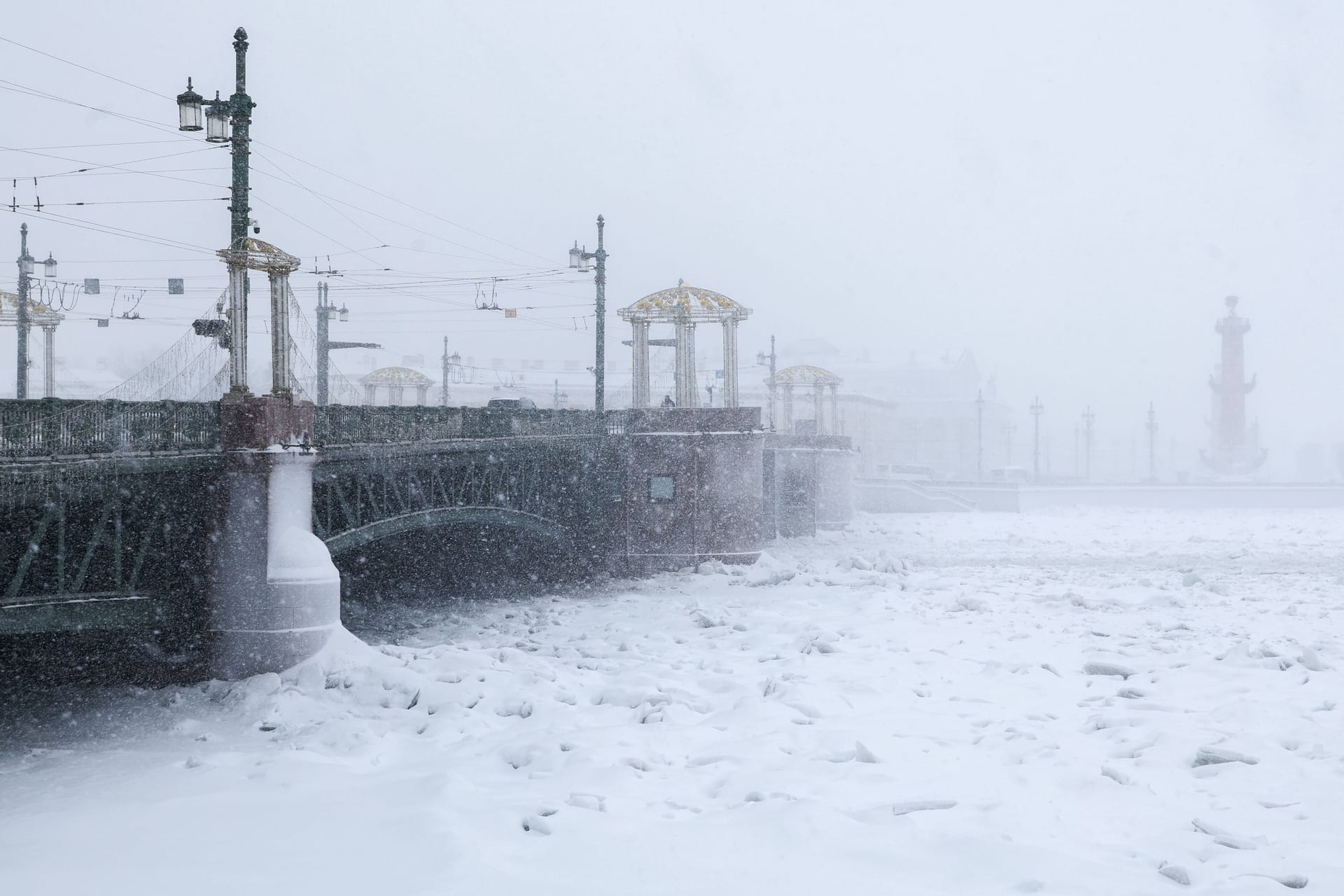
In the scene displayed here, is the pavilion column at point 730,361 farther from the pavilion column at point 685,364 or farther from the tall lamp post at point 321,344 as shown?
the tall lamp post at point 321,344

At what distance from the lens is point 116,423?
13.8 m

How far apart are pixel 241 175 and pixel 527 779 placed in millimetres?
9034

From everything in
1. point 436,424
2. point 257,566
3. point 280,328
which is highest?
point 280,328

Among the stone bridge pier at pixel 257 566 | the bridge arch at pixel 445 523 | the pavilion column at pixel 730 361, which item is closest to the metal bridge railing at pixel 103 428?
the stone bridge pier at pixel 257 566

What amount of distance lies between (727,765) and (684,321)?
774 inches

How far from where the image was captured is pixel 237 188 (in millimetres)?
14359

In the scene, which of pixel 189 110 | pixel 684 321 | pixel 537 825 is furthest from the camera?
pixel 684 321

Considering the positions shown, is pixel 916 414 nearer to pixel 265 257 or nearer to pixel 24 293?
pixel 24 293

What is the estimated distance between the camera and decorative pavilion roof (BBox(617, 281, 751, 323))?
29453 millimetres

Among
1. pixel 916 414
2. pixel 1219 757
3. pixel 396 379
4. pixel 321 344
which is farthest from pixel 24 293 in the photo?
pixel 916 414

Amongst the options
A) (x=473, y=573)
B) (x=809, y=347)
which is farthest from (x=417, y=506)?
(x=809, y=347)

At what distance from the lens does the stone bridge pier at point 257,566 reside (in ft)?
48.1

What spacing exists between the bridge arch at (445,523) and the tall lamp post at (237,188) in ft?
12.3

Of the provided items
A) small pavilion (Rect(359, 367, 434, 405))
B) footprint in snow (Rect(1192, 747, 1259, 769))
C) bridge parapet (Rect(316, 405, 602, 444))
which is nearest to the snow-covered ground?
footprint in snow (Rect(1192, 747, 1259, 769))
